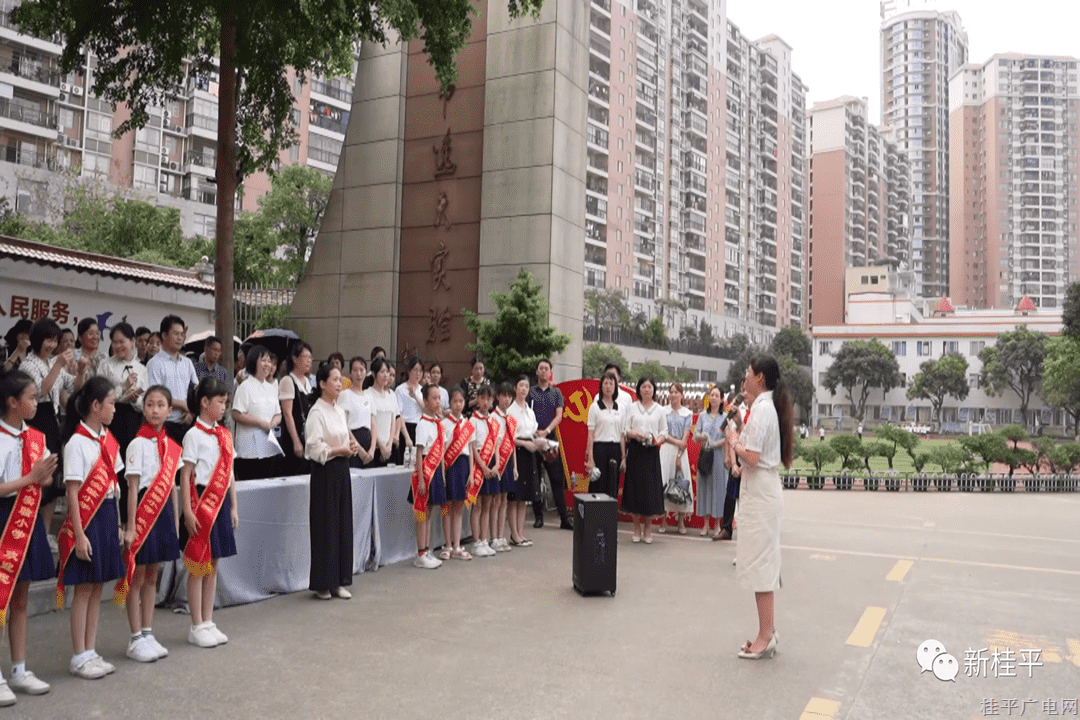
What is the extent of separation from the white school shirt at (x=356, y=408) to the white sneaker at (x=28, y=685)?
3728 mm

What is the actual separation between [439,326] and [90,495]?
9206 millimetres

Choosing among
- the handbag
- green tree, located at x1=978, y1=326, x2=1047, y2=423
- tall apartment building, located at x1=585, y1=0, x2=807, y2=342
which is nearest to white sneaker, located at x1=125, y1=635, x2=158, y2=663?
the handbag

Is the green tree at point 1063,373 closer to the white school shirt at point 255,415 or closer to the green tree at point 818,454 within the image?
the green tree at point 818,454

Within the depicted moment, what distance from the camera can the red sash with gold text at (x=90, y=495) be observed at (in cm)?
434

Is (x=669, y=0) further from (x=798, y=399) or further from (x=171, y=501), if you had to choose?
(x=171, y=501)

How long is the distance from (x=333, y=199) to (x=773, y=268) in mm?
84005

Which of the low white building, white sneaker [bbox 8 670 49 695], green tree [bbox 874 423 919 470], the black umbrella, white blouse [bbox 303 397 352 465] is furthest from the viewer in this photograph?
the low white building

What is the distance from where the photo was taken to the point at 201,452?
5102mm

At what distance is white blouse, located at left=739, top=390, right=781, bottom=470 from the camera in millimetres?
5008

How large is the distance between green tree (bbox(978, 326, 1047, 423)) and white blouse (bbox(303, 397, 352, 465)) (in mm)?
70738

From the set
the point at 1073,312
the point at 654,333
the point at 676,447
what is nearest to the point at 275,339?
the point at 676,447

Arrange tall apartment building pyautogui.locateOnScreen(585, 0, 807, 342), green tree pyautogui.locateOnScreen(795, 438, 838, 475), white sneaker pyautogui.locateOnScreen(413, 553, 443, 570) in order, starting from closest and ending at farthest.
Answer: white sneaker pyautogui.locateOnScreen(413, 553, 443, 570), green tree pyautogui.locateOnScreen(795, 438, 838, 475), tall apartment building pyautogui.locateOnScreen(585, 0, 807, 342)

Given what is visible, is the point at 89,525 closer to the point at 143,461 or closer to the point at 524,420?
the point at 143,461

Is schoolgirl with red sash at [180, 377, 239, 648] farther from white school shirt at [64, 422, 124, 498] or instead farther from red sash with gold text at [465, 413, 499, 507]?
red sash with gold text at [465, 413, 499, 507]
